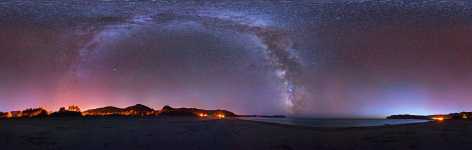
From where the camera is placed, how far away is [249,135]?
18.8 meters

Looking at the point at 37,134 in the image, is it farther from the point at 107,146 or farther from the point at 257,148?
the point at 257,148

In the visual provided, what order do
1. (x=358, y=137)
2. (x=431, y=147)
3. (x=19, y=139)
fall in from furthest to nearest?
(x=358, y=137)
(x=19, y=139)
(x=431, y=147)

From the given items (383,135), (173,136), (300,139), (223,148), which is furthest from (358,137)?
(173,136)

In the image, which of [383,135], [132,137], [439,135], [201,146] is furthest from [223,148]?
[439,135]

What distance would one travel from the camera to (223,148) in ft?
47.5

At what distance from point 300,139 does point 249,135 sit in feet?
8.69

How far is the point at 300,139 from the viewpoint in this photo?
16875mm

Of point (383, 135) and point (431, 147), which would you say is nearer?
point (431, 147)

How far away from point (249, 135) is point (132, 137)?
15.7 ft

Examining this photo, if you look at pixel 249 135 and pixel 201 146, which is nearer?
pixel 201 146

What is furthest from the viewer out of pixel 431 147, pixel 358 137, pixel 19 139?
pixel 358 137

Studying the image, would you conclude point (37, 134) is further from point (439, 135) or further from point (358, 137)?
point (439, 135)

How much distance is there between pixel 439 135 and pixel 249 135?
763 centimetres

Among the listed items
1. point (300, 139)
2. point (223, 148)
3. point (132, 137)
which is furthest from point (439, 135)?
point (132, 137)
